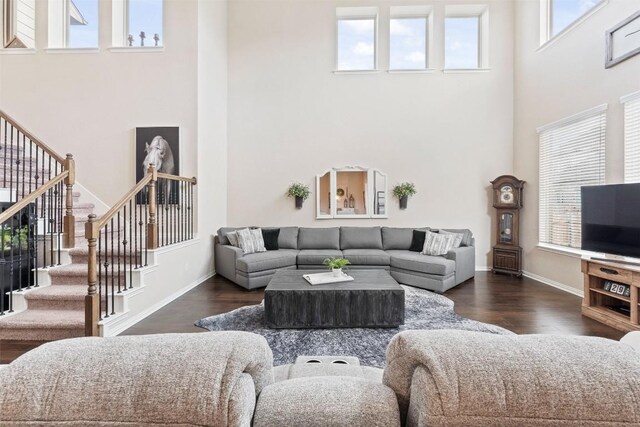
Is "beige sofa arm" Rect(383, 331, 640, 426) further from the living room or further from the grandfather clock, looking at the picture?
the grandfather clock

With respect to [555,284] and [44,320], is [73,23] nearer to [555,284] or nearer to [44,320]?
[44,320]

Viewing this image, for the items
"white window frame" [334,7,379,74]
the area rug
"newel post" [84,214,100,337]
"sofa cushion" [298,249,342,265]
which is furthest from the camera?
"white window frame" [334,7,379,74]

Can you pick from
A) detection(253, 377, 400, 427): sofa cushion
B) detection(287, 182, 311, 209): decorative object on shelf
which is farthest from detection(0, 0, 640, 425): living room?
detection(253, 377, 400, 427): sofa cushion

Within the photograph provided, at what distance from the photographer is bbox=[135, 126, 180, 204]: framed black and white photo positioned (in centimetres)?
504

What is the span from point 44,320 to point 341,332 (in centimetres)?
285

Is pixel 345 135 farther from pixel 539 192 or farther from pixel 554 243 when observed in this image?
pixel 554 243

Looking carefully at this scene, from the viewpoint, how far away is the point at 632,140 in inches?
142

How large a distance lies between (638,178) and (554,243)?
5.42ft

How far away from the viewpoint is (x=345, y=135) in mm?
6168

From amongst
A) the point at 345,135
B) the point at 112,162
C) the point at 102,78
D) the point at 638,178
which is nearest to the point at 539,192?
the point at 638,178

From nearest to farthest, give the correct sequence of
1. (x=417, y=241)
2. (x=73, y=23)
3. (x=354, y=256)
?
(x=354, y=256) → (x=73, y=23) → (x=417, y=241)

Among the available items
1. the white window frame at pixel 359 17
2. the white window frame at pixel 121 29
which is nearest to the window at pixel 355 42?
the white window frame at pixel 359 17

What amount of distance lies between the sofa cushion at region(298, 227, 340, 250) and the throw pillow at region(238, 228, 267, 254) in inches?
28.7

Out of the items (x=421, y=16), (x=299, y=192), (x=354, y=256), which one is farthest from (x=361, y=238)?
(x=421, y=16)
